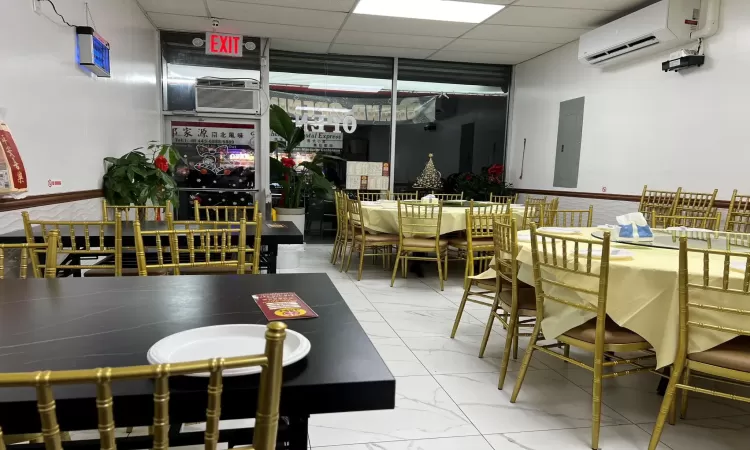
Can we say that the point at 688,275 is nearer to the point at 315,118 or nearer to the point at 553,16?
the point at 553,16

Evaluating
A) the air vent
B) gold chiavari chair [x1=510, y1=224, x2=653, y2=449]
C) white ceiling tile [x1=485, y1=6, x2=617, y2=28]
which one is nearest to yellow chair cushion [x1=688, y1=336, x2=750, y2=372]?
gold chiavari chair [x1=510, y1=224, x2=653, y2=449]

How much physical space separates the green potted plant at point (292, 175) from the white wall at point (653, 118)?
336cm

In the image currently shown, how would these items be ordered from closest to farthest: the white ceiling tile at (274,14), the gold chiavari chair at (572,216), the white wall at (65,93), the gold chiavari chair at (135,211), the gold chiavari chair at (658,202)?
the white wall at (65,93) → the gold chiavari chair at (135,211) → the gold chiavari chair at (572,216) → the gold chiavari chair at (658,202) → the white ceiling tile at (274,14)

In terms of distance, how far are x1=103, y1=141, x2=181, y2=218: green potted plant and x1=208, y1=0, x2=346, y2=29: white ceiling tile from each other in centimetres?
213

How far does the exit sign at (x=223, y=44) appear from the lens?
243 inches

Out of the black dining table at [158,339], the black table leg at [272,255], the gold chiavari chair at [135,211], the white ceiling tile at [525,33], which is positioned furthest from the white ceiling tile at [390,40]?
the black dining table at [158,339]

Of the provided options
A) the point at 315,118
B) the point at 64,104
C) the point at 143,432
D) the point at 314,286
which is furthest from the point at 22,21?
the point at 315,118

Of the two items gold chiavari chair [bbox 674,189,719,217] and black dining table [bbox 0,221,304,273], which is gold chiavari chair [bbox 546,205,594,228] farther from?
black dining table [bbox 0,221,304,273]

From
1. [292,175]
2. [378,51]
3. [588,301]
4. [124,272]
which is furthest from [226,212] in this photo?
[378,51]

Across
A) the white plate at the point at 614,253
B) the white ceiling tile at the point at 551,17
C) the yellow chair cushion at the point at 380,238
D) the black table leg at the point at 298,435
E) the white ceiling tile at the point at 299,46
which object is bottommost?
the yellow chair cushion at the point at 380,238

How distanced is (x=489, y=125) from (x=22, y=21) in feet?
21.6

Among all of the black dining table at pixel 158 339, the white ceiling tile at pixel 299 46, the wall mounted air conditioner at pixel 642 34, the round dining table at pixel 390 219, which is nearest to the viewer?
the black dining table at pixel 158 339

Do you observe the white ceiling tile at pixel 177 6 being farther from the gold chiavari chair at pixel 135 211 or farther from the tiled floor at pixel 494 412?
the tiled floor at pixel 494 412

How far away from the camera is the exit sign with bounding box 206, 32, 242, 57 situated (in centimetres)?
616
